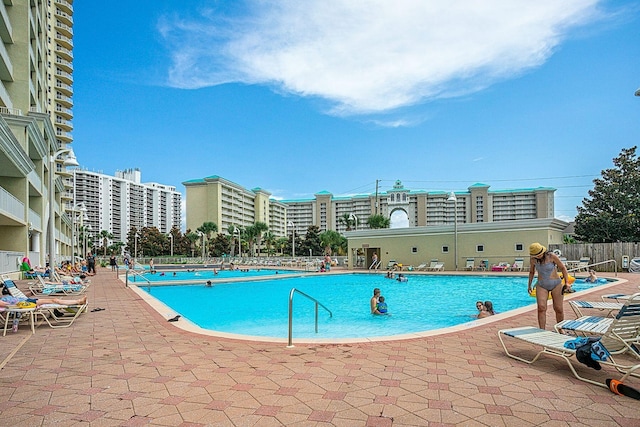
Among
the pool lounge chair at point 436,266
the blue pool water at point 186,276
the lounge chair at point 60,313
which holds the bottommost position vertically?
the blue pool water at point 186,276

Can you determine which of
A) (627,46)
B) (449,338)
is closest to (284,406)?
(449,338)

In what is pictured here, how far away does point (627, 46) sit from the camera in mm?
11336

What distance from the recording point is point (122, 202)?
122m

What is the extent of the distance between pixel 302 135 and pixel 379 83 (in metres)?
23.5

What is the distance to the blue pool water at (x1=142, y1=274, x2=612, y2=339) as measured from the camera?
9656 mm

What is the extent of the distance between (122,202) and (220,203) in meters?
45.5

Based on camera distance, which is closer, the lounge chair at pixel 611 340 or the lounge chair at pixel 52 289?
the lounge chair at pixel 611 340

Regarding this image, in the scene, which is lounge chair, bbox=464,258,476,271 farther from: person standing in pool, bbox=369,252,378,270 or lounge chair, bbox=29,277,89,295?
lounge chair, bbox=29,277,89,295

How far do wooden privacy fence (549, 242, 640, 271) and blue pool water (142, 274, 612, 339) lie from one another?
5959 millimetres

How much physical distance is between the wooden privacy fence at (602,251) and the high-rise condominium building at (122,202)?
97935mm

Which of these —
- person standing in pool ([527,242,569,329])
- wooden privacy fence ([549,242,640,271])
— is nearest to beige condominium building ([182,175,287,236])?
wooden privacy fence ([549,242,640,271])

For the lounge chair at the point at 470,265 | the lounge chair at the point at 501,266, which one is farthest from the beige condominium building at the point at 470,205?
the lounge chair at the point at 501,266

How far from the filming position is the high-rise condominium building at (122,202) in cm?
11194

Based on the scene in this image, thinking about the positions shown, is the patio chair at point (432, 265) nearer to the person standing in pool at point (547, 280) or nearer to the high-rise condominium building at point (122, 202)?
the person standing in pool at point (547, 280)
